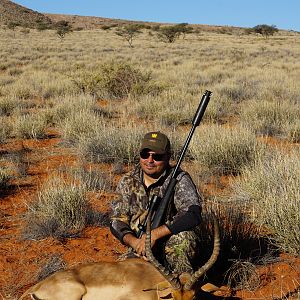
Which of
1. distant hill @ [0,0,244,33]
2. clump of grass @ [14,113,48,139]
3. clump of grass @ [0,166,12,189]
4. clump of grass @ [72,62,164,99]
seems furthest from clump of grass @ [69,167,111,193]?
distant hill @ [0,0,244,33]

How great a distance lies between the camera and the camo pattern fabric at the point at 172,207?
3801 millimetres

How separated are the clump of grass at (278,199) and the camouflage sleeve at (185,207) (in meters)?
1.06

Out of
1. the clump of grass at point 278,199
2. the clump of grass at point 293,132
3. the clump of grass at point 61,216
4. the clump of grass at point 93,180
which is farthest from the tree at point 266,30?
the clump of grass at point 61,216

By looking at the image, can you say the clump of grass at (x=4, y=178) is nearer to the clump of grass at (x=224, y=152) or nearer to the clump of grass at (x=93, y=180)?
the clump of grass at (x=93, y=180)

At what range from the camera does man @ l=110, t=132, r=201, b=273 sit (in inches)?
143

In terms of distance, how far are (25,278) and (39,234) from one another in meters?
0.84

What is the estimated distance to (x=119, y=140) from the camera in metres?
8.02

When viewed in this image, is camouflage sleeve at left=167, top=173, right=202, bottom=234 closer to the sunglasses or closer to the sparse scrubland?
the sunglasses

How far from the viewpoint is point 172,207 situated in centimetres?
396

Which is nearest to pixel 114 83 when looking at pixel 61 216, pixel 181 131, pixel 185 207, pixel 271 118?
pixel 181 131

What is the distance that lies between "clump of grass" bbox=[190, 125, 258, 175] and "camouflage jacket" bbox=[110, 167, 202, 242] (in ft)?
Result: 10.6

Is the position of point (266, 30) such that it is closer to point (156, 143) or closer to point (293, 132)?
point (293, 132)

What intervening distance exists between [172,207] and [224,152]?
342 centimetres

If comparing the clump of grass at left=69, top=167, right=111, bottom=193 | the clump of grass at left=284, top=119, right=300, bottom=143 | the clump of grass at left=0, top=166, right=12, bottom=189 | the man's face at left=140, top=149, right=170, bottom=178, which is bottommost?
the clump of grass at left=0, top=166, right=12, bottom=189
